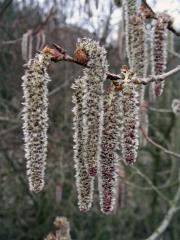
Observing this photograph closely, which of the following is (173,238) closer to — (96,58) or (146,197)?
(146,197)

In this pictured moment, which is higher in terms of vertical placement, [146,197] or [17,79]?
[17,79]

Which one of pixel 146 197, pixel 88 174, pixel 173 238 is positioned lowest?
pixel 173 238

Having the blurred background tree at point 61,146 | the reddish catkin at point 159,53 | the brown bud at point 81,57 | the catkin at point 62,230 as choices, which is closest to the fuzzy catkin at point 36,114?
the brown bud at point 81,57

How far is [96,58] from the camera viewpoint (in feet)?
4.90

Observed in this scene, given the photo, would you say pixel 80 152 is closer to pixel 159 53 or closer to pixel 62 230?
pixel 159 53

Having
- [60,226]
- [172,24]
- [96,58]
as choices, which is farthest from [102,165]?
[60,226]

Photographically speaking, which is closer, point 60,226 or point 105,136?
point 105,136

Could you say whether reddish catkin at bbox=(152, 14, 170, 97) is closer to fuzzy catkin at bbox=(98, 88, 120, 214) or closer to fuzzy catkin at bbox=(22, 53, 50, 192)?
fuzzy catkin at bbox=(98, 88, 120, 214)

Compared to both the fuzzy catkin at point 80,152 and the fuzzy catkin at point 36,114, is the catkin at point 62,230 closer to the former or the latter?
the fuzzy catkin at point 80,152

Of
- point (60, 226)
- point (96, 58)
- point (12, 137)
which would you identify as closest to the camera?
point (96, 58)

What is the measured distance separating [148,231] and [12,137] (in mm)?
2959

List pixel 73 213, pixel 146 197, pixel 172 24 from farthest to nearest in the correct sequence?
pixel 146 197 < pixel 73 213 < pixel 172 24

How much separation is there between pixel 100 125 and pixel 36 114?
18 centimetres

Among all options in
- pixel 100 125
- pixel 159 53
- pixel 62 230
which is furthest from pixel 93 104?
pixel 62 230
